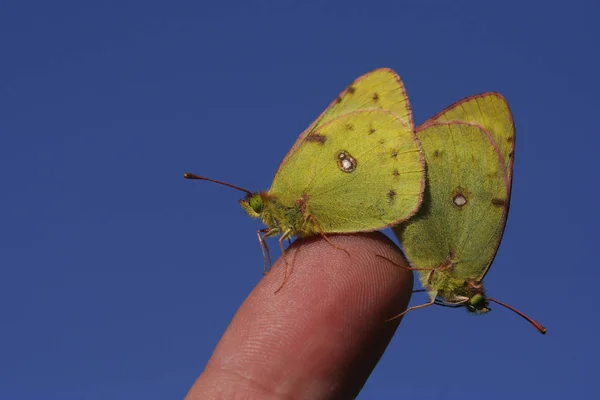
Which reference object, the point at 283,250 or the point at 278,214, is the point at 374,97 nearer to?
the point at 278,214

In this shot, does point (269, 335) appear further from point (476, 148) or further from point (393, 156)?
point (476, 148)

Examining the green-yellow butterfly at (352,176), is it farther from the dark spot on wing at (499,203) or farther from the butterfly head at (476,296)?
the butterfly head at (476,296)

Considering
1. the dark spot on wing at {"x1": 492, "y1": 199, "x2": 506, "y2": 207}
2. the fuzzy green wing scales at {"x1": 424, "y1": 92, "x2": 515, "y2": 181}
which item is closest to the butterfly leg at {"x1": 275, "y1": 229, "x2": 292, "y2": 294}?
the fuzzy green wing scales at {"x1": 424, "y1": 92, "x2": 515, "y2": 181}

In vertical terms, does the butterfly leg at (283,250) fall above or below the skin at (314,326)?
above

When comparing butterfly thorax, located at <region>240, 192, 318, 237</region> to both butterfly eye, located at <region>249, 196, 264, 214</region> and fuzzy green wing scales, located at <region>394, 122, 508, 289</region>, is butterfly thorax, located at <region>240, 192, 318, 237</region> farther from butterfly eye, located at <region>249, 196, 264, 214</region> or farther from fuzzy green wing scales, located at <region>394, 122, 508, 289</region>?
fuzzy green wing scales, located at <region>394, 122, 508, 289</region>

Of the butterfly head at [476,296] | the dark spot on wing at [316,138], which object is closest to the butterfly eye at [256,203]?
the dark spot on wing at [316,138]

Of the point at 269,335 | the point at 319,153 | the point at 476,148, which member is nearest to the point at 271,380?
the point at 269,335

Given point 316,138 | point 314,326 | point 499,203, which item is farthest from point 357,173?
point 314,326
